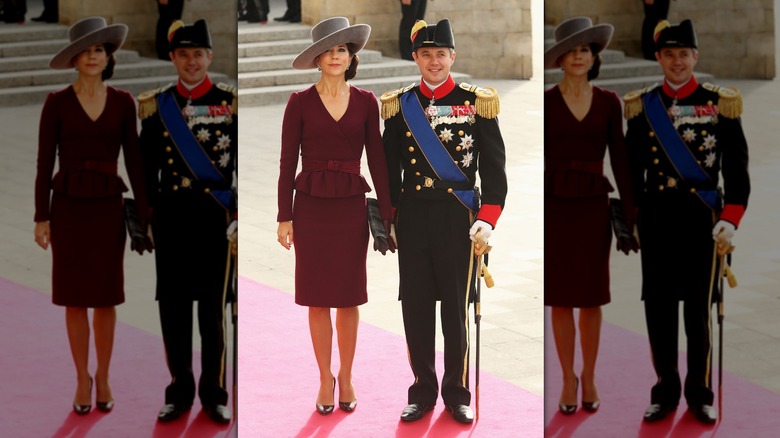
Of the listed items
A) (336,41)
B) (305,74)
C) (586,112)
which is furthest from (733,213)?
(305,74)

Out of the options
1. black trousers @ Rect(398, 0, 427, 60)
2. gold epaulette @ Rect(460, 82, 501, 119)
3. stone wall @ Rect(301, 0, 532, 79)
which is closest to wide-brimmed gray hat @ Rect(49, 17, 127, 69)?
gold epaulette @ Rect(460, 82, 501, 119)

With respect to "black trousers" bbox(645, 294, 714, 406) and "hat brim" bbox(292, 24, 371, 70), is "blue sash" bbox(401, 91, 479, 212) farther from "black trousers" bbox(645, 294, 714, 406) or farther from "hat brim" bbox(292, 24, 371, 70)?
"black trousers" bbox(645, 294, 714, 406)

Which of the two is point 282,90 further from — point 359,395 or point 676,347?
point 676,347

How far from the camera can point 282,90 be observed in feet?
54.2

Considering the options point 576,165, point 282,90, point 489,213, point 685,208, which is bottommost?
point 282,90

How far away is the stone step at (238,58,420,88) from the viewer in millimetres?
16734

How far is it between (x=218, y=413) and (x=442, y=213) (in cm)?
159

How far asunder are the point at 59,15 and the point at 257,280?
4245 mm

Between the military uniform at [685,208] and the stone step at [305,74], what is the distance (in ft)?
39.6

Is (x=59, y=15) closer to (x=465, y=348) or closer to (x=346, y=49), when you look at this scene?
(x=346, y=49)

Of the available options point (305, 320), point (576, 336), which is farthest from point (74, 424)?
point (305, 320)

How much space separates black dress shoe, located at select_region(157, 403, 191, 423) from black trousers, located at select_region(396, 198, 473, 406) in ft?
5.12

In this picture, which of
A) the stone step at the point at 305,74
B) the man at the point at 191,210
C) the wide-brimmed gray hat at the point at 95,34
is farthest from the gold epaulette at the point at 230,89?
the stone step at the point at 305,74

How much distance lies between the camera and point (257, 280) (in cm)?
847
